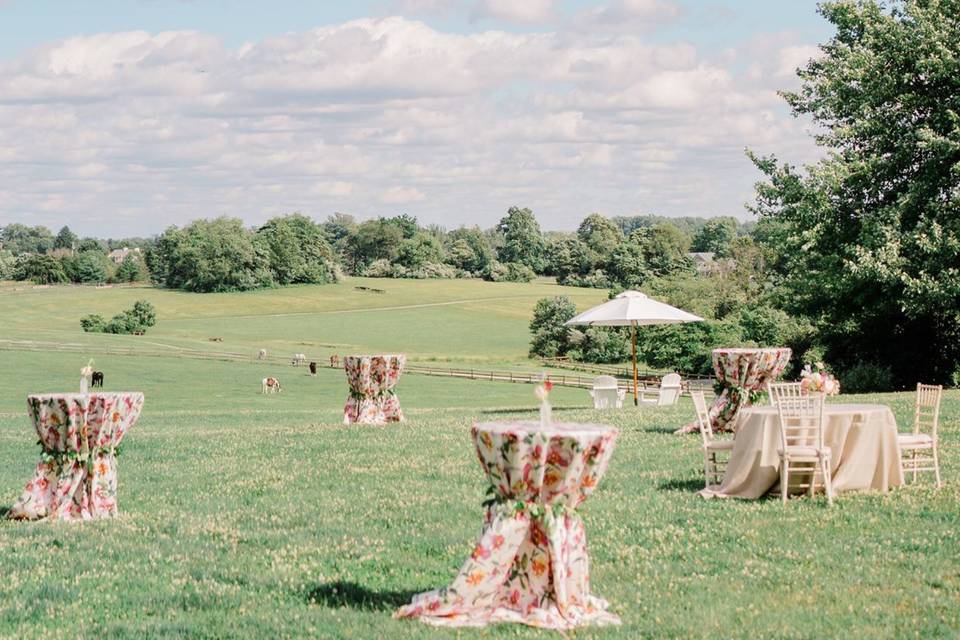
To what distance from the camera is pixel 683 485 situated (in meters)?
14.4

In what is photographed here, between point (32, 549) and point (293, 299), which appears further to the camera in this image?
point (293, 299)

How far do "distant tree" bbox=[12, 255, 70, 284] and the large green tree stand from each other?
129345mm

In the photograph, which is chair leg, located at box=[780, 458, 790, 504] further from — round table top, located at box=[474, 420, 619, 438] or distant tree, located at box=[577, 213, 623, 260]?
distant tree, located at box=[577, 213, 623, 260]

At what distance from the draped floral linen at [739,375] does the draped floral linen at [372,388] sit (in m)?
7.88

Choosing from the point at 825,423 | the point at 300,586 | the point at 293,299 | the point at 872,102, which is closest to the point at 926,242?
the point at 872,102

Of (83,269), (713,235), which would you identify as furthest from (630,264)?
(83,269)

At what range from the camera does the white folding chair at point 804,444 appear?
1278 centimetres

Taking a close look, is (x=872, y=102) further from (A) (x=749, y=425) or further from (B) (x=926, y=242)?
(A) (x=749, y=425)

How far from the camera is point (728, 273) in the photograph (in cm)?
9981

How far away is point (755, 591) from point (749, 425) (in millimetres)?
4881

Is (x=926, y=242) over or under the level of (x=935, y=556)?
over

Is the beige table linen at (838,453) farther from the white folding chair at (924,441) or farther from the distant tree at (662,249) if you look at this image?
the distant tree at (662,249)

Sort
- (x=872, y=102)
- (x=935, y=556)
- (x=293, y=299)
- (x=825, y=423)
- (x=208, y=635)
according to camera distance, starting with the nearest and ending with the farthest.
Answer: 1. (x=208, y=635)
2. (x=935, y=556)
3. (x=825, y=423)
4. (x=872, y=102)
5. (x=293, y=299)

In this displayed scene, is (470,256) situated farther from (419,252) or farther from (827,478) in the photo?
(827,478)
